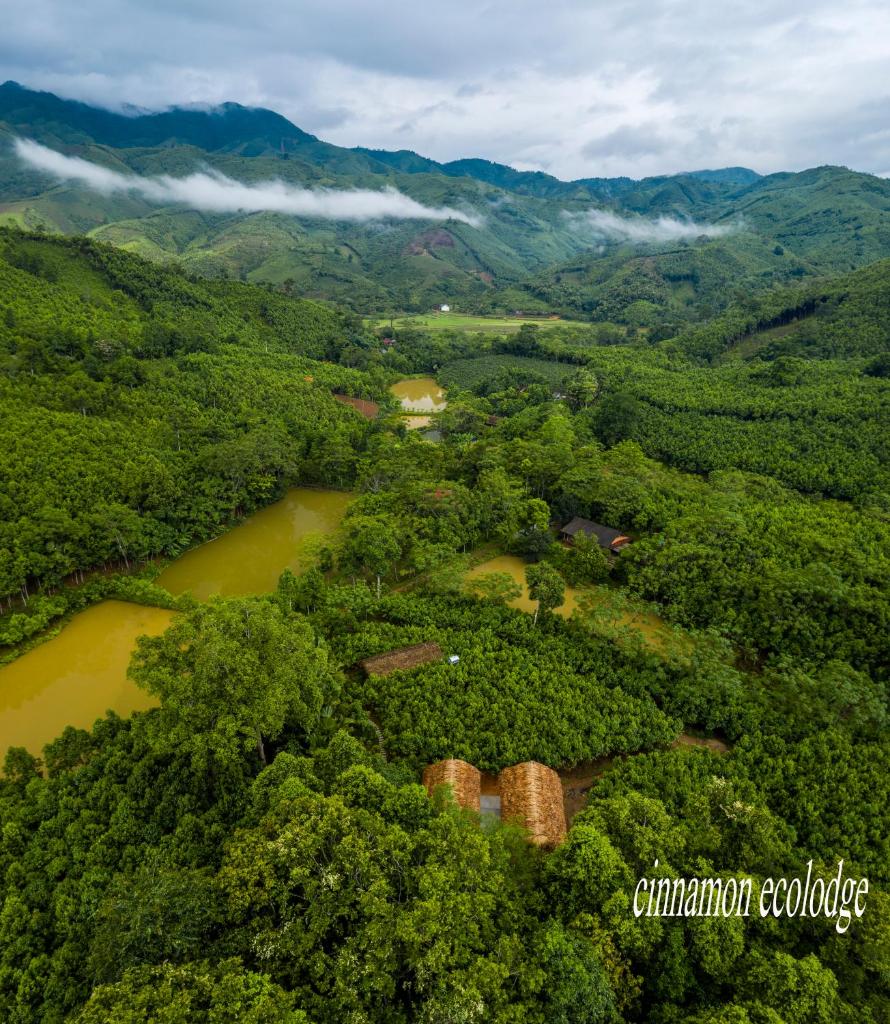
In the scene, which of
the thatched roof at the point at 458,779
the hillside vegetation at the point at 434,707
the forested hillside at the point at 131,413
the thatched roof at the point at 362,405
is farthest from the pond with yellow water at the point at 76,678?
the thatched roof at the point at 362,405

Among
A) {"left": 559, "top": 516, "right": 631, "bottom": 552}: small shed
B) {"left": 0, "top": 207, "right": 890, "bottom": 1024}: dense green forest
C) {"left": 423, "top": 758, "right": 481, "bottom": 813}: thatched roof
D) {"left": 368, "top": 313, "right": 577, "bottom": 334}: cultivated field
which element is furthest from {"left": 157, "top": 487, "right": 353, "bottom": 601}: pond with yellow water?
{"left": 368, "top": 313, "right": 577, "bottom": 334}: cultivated field

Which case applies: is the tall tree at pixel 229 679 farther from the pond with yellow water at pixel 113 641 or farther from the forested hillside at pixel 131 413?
the forested hillside at pixel 131 413

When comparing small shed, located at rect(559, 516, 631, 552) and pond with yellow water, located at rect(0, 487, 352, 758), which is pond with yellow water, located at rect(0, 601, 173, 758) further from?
small shed, located at rect(559, 516, 631, 552)

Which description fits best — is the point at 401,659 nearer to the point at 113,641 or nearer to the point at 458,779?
the point at 458,779

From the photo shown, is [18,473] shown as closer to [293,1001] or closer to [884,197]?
[293,1001]

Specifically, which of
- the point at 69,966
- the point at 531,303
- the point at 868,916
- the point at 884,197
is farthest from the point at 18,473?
the point at 884,197
